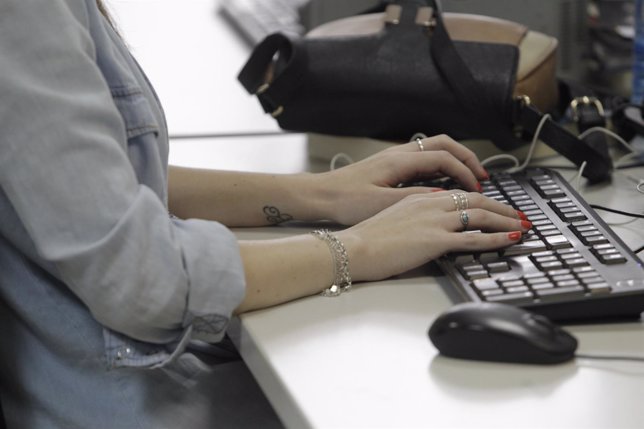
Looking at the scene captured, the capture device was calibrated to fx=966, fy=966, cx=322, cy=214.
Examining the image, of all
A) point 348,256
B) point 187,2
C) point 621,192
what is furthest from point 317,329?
point 187,2

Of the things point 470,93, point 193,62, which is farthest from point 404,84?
point 193,62

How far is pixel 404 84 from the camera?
4.32 feet

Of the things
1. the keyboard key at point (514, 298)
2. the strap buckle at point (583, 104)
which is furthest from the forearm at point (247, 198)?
the strap buckle at point (583, 104)

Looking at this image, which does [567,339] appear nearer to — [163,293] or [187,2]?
[163,293]

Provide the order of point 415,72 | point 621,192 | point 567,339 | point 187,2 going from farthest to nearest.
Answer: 1. point 187,2
2. point 415,72
3. point 621,192
4. point 567,339

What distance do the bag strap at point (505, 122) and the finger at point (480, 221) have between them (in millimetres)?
325

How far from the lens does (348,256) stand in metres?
0.93

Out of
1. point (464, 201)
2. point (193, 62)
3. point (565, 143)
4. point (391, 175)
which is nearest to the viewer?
point (464, 201)

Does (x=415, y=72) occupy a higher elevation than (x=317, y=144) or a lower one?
higher

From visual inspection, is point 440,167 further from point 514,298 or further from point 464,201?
point 514,298

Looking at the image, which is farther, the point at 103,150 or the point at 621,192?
the point at 621,192

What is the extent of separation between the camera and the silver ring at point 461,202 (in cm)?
98

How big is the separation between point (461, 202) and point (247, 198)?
0.27 meters

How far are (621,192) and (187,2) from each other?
4.79ft
